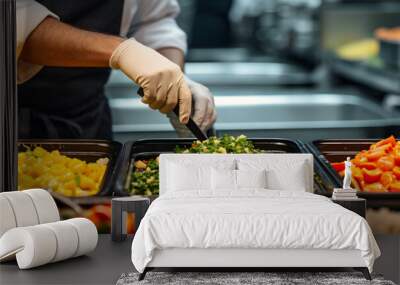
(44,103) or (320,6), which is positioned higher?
(320,6)

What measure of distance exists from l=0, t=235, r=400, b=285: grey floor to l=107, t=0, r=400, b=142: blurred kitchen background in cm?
102

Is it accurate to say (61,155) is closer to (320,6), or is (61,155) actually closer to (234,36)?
(234,36)

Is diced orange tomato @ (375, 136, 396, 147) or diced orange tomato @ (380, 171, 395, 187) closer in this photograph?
diced orange tomato @ (380, 171, 395, 187)

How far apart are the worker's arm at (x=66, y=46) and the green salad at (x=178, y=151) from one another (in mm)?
750

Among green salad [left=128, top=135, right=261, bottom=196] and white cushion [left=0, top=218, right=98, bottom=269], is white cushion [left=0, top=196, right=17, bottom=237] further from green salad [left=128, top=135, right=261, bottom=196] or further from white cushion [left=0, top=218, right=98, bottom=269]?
green salad [left=128, top=135, right=261, bottom=196]

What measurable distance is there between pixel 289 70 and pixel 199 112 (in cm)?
105

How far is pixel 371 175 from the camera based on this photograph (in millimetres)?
5816

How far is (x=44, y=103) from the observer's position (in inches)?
233

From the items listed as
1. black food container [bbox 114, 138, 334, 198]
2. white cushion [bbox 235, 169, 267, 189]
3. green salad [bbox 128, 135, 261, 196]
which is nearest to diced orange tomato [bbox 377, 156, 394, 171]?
black food container [bbox 114, 138, 334, 198]

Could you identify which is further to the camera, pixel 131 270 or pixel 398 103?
pixel 398 103

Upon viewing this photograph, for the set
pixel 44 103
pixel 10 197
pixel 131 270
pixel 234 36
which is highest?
pixel 234 36

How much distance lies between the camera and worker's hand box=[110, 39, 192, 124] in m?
5.79

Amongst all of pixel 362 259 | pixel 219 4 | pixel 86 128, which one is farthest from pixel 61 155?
pixel 362 259

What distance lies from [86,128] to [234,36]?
1.32 m
